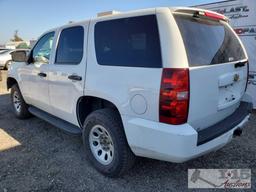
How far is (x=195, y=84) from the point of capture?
2396 millimetres

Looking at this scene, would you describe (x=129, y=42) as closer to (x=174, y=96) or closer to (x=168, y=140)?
(x=174, y=96)

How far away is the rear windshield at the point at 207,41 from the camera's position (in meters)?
2.50

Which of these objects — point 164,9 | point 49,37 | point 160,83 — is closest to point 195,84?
point 160,83

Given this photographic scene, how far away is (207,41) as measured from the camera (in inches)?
108

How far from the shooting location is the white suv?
2.39m

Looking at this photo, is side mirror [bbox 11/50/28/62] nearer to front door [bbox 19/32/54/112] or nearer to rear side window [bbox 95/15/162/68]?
front door [bbox 19/32/54/112]

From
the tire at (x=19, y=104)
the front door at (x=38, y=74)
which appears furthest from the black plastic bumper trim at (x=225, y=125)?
the tire at (x=19, y=104)

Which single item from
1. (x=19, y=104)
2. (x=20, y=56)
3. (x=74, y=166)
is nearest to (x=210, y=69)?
(x=74, y=166)

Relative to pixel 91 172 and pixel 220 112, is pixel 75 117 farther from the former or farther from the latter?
pixel 220 112

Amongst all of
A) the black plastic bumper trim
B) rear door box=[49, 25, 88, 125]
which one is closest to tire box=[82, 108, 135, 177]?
rear door box=[49, 25, 88, 125]

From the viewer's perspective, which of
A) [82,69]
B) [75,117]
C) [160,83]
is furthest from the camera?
[75,117]

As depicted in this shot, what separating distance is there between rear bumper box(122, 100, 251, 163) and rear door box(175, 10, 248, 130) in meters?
0.17

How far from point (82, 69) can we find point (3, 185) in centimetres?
177

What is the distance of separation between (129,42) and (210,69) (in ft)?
3.09
